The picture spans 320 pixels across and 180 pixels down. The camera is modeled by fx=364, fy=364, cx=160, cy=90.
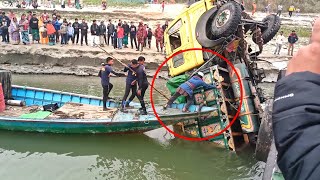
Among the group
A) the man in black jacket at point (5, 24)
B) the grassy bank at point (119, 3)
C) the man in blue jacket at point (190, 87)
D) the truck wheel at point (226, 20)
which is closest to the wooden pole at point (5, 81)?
the man in blue jacket at point (190, 87)

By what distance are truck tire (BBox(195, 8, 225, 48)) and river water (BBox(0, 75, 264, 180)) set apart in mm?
2327

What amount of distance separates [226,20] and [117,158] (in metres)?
3.85

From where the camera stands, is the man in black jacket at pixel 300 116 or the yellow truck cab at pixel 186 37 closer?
the man in black jacket at pixel 300 116

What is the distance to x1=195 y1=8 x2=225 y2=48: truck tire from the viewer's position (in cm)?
827

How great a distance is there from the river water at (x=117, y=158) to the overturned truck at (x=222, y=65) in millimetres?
460

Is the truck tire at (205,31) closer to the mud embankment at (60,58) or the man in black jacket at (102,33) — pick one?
the mud embankment at (60,58)

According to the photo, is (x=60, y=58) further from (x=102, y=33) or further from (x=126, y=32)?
(x=126, y=32)

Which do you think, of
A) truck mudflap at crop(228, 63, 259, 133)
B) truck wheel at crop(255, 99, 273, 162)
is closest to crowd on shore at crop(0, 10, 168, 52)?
truck mudflap at crop(228, 63, 259, 133)

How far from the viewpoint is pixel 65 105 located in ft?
32.0

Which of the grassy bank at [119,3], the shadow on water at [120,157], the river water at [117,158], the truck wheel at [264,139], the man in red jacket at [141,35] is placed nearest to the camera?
the truck wheel at [264,139]

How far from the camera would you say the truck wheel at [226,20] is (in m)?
7.78

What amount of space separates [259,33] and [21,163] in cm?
627

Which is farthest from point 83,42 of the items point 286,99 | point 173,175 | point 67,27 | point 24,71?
point 286,99

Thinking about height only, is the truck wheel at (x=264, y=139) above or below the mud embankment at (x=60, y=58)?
above
